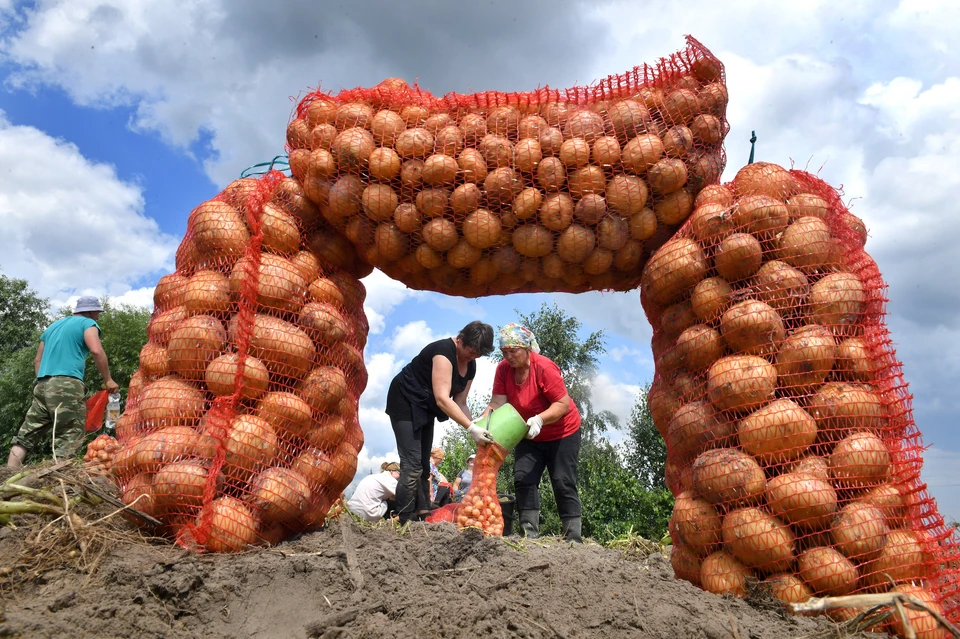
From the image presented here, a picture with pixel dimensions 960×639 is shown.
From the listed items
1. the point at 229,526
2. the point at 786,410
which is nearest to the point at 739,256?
the point at 786,410

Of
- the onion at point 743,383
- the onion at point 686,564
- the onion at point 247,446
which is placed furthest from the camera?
the onion at point 247,446

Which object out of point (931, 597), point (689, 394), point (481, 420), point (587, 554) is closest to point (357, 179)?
point (481, 420)

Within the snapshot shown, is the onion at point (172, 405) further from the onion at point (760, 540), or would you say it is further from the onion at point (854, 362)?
the onion at point (854, 362)

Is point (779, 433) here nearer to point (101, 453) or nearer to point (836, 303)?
point (836, 303)

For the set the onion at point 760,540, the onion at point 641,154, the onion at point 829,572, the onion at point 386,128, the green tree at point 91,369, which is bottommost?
the onion at point 829,572

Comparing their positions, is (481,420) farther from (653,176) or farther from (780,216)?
(780,216)

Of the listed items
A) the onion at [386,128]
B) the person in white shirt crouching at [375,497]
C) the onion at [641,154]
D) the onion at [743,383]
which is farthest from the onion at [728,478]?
the person in white shirt crouching at [375,497]

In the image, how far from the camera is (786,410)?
2.75m

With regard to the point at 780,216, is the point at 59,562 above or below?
below

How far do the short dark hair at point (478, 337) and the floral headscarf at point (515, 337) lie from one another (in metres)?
0.14

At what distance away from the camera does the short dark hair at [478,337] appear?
4578 millimetres

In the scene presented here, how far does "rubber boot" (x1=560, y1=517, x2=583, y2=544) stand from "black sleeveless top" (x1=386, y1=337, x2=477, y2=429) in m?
1.11

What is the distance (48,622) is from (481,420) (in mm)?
2603

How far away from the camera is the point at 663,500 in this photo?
902 cm
